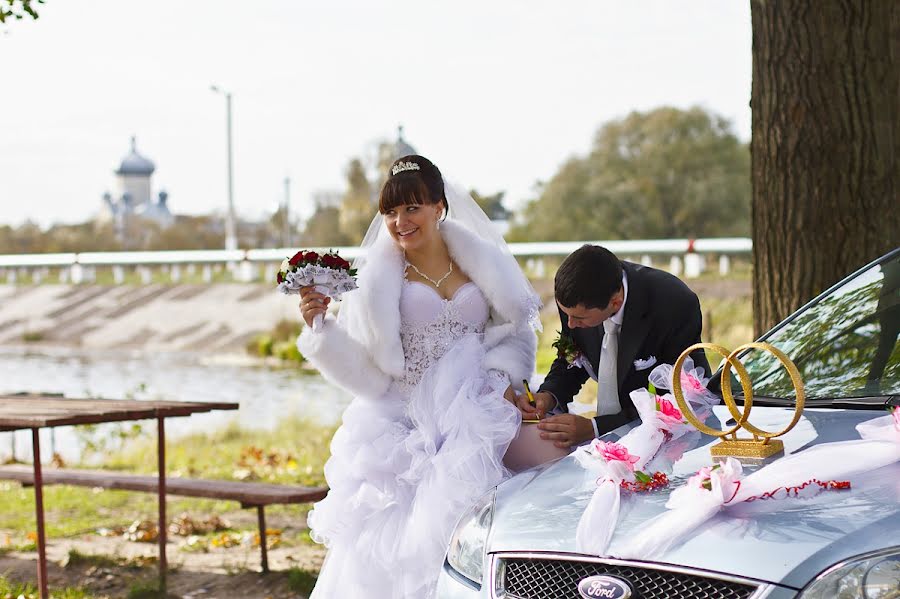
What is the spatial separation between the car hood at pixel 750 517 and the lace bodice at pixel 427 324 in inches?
51.6

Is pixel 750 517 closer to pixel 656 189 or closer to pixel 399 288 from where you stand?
pixel 399 288

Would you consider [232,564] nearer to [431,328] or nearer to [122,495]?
[431,328]

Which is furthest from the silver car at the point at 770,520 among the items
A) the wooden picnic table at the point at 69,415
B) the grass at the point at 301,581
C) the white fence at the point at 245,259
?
the white fence at the point at 245,259

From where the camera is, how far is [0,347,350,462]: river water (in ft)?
48.0

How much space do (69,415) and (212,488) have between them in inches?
48.3

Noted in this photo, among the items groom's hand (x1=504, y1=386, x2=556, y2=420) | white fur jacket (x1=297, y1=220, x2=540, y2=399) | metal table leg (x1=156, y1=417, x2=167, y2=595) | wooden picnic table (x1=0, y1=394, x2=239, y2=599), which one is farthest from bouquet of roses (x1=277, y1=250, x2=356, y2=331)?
metal table leg (x1=156, y1=417, x2=167, y2=595)

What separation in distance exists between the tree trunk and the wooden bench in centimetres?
289

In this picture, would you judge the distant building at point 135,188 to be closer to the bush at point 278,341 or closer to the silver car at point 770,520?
the bush at point 278,341

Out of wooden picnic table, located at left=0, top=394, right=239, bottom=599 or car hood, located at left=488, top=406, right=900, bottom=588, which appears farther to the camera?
wooden picnic table, located at left=0, top=394, right=239, bottom=599

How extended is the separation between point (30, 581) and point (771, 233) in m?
4.46

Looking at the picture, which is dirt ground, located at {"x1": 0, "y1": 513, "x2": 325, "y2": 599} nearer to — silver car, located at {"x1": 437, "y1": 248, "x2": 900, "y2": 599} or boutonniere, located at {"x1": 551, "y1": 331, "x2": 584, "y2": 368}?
boutonniere, located at {"x1": 551, "y1": 331, "x2": 584, "y2": 368}

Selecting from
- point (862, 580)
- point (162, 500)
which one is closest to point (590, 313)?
point (862, 580)

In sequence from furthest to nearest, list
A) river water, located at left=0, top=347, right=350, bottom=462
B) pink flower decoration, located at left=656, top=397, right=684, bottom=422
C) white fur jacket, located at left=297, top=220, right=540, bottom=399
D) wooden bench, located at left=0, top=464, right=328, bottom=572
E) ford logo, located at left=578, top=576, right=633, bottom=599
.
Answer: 1. river water, located at left=0, top=347, right=350, bottom=462
2. wooden bench, located at left=0, top=464, right=328, bottom=572
3. white fur jacket, located at left=297, top=220, right=540, bottom=399
4. pink flower decoration, located at left=656, top=397, right=684, bottom=422
5. ford logo, located at left=578, top=576, right=633, bottom=599

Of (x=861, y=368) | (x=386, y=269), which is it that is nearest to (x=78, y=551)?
(x=386, y=269)
